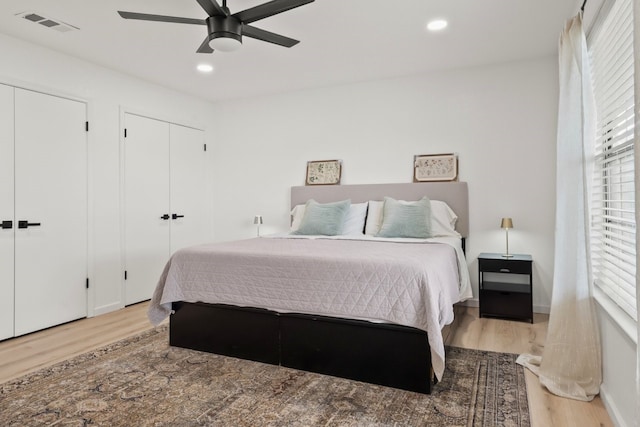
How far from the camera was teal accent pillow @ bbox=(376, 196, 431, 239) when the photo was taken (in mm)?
3693

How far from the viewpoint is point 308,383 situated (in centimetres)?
237

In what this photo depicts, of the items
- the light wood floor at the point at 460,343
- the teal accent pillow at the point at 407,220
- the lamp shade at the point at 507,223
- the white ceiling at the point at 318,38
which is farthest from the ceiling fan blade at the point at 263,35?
the lamp shade at the point at 507,223

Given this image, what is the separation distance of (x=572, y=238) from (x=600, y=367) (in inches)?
27.4

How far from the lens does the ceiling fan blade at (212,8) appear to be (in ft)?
7.38

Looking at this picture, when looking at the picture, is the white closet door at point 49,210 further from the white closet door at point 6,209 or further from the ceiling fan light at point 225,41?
the ceiling fan light at point 225,41

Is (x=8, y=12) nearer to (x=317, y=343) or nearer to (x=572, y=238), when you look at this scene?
(x=317, y=343)

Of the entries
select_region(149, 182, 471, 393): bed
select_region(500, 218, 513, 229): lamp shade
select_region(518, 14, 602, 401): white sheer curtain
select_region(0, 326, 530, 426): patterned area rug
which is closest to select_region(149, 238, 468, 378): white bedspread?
select_region(149, 182, 471, 393): bed

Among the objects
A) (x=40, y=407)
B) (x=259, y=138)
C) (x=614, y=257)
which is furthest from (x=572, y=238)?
(x=259, y=138)

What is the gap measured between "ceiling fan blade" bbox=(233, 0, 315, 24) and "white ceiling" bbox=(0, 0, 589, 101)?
41 centimetres

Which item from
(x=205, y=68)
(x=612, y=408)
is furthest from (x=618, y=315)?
(x=205, y=68)

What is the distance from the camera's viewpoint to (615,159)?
2084 mm

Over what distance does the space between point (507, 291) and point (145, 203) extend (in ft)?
12.6

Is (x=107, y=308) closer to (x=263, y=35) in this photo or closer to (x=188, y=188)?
(x=188, y=188)

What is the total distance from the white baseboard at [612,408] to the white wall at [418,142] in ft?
6.39
